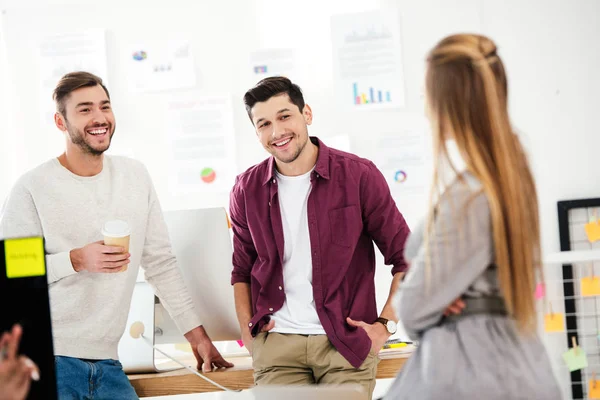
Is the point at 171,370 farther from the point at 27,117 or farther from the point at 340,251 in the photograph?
the point at 27,117

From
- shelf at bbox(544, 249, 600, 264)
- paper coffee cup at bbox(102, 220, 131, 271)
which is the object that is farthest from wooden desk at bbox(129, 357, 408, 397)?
shelf at bbox(544, 249, 600, 264)

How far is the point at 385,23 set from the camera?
2.94m

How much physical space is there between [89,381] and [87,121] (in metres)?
0.75

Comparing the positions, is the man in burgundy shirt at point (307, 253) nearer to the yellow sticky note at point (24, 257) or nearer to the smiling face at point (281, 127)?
the smiling face at point (281, 127)

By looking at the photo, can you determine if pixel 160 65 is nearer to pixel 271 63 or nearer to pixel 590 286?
pixel 271 63

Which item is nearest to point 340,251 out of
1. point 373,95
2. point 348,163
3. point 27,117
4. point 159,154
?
point 348,163

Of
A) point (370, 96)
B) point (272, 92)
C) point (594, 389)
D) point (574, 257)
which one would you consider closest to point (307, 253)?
point (272, 92)

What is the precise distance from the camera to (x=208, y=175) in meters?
3.11

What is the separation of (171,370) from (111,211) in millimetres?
511

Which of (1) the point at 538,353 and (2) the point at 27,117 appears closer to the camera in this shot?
(1) the point at 538,353

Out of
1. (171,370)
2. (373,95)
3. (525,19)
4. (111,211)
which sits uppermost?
(525,19)

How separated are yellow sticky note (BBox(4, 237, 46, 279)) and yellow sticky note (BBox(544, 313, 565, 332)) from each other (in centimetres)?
204

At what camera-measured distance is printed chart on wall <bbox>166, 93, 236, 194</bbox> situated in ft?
10.1

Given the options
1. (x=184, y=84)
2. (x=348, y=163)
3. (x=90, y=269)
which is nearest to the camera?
(x=90, y=269)
